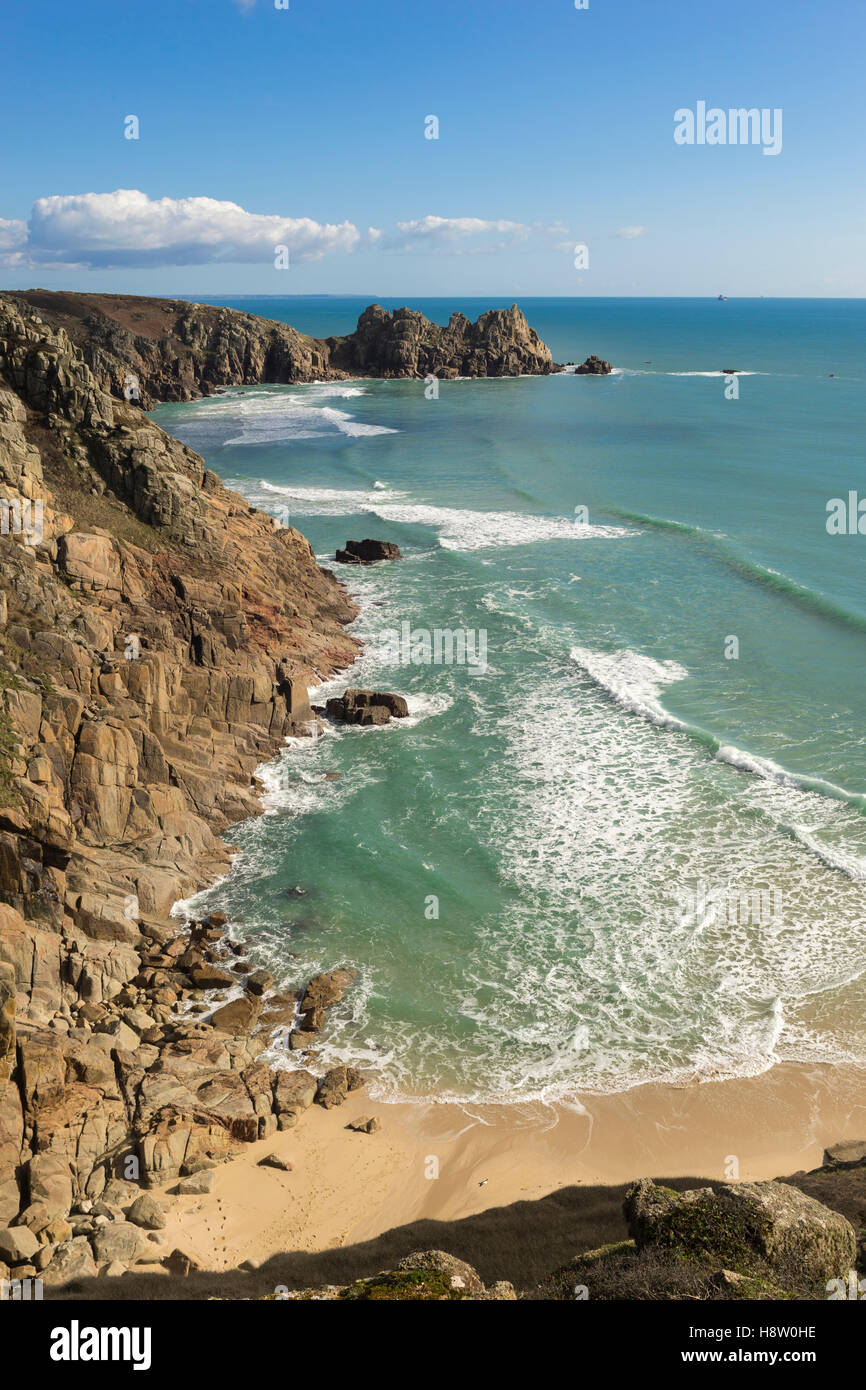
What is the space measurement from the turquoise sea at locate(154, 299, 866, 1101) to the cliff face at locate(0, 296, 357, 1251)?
2033 mm

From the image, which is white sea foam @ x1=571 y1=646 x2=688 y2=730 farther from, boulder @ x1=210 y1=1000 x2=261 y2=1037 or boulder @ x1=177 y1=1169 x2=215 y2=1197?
boulder @ x1=177 y1=1169 x2=215 y2=1197

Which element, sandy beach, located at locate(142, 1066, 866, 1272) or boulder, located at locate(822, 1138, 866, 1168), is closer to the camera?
sandy beach, located at locate(142, 1066, 866, 1272)

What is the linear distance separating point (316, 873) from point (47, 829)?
6988mm

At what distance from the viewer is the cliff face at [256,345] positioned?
125438mm

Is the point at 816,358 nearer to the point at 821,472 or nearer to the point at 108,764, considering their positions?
the point at 821,472

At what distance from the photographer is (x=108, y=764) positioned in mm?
24797

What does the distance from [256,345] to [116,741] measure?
125413mm

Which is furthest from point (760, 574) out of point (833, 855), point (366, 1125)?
point (366, 1125)

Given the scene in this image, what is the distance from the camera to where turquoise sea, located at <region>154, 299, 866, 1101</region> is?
67.5ft

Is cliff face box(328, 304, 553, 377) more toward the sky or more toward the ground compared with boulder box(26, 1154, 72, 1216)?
more toward the sky

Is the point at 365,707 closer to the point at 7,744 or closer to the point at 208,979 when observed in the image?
the point at 7,744

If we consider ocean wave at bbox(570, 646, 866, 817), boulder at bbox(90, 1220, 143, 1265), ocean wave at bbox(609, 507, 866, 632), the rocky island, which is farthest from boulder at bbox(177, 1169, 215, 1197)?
ocean wave at bbox(609, 507, 866, 632)

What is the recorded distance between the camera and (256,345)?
5448 inches

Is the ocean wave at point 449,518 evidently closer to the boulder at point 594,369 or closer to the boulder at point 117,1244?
the boulder at point 117,1244
